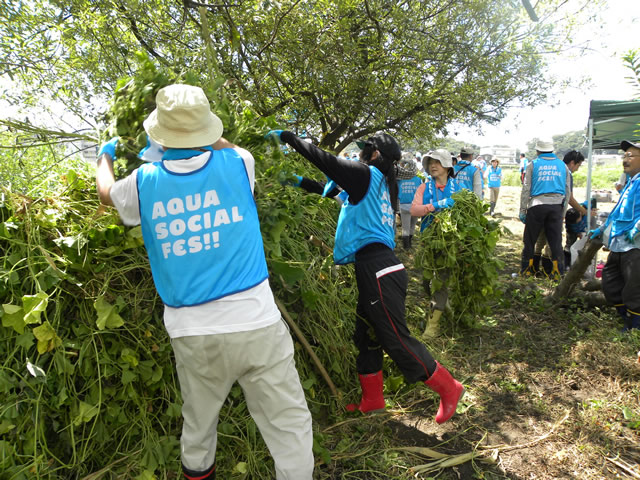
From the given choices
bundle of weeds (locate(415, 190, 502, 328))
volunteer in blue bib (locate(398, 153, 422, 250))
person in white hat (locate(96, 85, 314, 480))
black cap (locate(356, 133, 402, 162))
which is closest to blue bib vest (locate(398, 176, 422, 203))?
volunteer in blue bib (locate(398, 153, 422, 250))

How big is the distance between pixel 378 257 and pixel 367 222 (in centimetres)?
24

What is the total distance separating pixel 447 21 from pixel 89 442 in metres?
5.96

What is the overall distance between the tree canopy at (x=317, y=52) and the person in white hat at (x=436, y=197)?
1.38 meters

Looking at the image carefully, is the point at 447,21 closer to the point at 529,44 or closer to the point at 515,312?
the point at 529,44

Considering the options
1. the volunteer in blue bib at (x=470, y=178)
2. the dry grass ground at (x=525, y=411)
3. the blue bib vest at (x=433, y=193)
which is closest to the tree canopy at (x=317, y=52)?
the volunteer in blue bib at (x=470, y=178)

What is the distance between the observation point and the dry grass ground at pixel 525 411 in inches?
96.5

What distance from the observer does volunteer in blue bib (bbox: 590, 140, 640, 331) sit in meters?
3.67

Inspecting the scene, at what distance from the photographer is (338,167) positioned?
2537 mm

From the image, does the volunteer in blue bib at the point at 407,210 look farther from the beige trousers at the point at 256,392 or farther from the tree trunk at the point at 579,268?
the beige trousers at the point at 256,392

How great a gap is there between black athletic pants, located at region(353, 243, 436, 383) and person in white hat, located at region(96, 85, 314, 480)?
3.08 feet

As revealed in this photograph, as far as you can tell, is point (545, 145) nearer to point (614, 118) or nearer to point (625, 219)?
point (614, 118)

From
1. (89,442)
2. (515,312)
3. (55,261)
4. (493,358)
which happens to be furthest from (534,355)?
(55,261)

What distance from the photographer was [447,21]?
556 centimetres

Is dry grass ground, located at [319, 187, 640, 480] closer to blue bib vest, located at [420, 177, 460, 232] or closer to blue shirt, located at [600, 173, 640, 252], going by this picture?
blue shirt, located at [600, 173, 640, 252]
